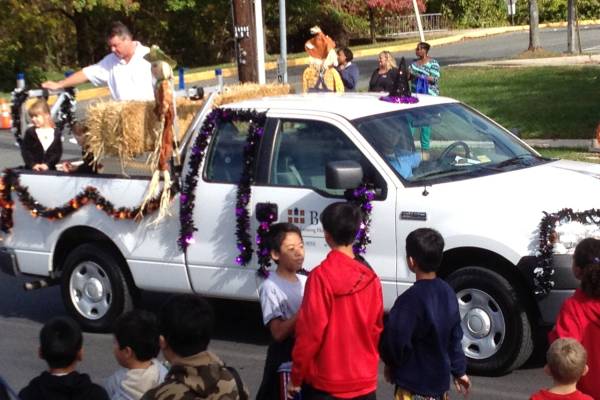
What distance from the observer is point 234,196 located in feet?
26.3

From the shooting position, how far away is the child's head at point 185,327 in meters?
4.26

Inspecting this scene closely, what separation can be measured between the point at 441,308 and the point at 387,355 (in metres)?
0.32

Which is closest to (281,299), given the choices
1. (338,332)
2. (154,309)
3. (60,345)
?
(338,332)

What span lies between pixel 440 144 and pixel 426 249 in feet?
9.83

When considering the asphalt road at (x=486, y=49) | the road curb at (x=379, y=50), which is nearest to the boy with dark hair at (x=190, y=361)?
the asphalt road at (x=486, y=49)

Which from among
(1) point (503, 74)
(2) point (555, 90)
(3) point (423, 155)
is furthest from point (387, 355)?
(1) point (503, 74)

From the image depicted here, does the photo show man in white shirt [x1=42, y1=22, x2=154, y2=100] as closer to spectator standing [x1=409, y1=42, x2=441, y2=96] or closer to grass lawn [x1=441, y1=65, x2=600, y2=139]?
spectator standing [x1=409, y1=42, x2=441, y2=96]

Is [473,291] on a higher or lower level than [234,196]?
lower

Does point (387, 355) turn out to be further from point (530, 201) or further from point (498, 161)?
point (498, 161)

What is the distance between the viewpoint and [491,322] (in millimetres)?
7289

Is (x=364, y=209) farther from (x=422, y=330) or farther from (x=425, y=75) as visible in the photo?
(x=425, y=75)

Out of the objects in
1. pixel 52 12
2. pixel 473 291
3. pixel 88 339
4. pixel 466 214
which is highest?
pixel 52 12

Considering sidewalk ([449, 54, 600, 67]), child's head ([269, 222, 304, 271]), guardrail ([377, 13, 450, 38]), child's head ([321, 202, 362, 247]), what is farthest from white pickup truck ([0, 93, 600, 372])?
guardrail ([377, 13, 450, 38])

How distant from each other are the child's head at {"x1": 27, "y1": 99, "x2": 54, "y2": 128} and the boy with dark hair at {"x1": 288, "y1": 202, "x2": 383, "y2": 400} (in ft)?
18.0
